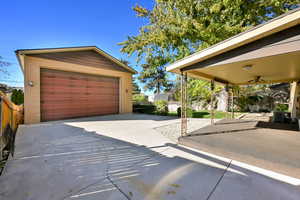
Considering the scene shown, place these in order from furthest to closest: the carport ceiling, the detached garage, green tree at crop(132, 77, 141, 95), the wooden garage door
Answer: green tree at crop(132, 77, 141, 95), the wooden garage door, the detached garage, the carport ceiling

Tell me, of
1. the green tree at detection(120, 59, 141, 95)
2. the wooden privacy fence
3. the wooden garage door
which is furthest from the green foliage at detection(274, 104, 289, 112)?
the green tree at detection(120, 59, 141, 95)

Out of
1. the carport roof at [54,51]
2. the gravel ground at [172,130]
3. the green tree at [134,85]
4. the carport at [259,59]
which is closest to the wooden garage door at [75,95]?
the carport roof at [54,51]

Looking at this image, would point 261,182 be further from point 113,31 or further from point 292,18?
point 113,31

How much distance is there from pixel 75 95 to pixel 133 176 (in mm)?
6888

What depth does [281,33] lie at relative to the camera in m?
2.21

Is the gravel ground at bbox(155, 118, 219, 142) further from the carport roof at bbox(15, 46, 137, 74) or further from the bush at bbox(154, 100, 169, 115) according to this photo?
the carport roof at bbox(15, 46, 137, 74)

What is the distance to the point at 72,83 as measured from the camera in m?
7.34

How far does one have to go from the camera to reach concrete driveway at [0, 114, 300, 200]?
1664 mm

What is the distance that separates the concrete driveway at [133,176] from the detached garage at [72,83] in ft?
13.1

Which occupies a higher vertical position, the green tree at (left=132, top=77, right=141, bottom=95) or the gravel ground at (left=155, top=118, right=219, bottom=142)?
the green tree at (left=132, top=77, right=141, bottom=95)

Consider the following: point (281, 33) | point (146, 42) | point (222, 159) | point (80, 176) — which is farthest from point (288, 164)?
point (146, 42)

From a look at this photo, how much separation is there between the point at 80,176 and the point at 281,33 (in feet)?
13.6

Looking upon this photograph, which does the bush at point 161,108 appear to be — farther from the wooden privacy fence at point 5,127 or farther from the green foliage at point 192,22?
the wooden privacy fence at point 5,127

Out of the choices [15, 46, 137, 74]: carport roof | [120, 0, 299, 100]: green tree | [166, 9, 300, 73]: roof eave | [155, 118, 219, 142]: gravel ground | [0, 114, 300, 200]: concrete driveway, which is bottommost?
[0, 114, 300, 200]: concrete driveway
